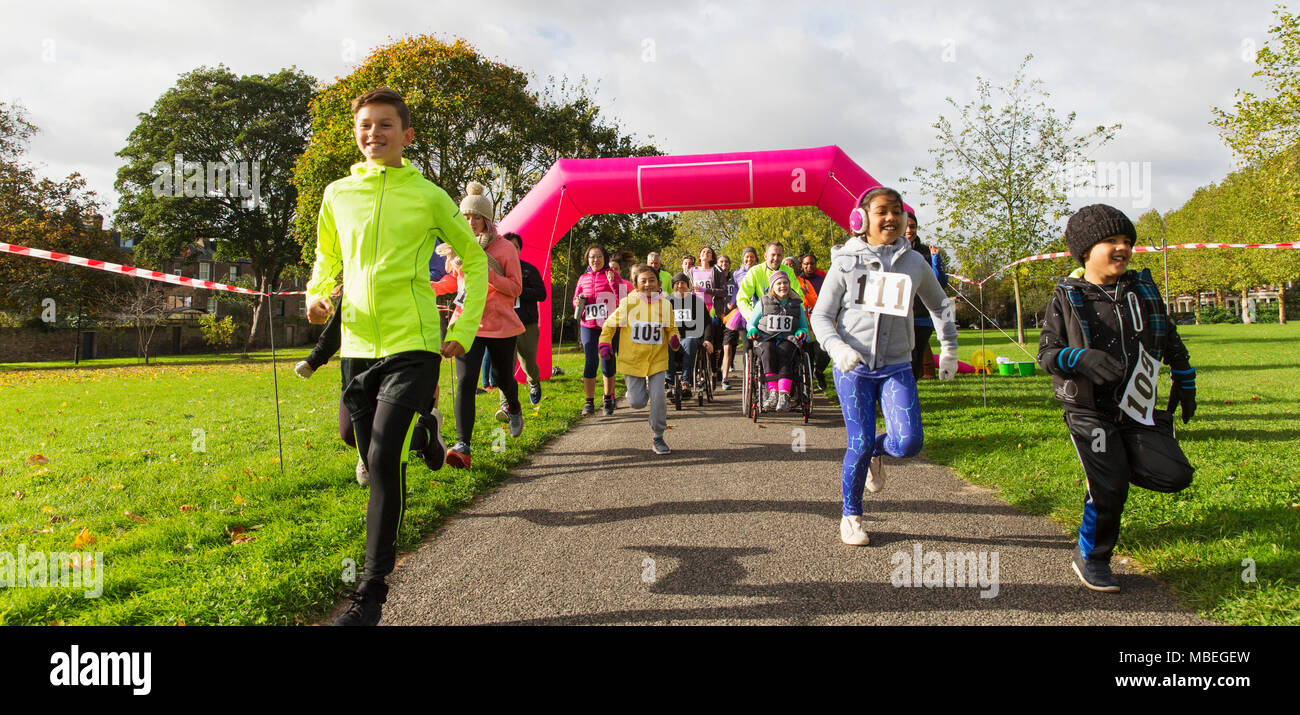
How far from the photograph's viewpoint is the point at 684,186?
36.1 ft

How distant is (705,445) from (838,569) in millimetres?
3550

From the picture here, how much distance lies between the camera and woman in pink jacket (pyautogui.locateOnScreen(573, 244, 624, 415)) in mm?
9539

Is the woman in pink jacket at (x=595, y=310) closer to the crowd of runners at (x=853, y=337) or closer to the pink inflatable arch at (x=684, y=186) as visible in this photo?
the pink inflatable arch at (x=684, y=186)

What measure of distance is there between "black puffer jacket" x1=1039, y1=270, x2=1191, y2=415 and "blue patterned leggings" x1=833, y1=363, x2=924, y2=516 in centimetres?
76

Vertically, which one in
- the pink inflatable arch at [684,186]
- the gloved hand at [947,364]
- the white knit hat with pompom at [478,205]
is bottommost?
the gloved hand at [947,364]

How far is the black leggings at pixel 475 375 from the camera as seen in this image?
550 cm

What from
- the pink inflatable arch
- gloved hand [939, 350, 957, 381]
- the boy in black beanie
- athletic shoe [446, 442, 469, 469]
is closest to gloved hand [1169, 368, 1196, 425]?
the boy in black beanie

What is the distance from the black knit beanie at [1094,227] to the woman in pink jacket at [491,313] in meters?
3.87

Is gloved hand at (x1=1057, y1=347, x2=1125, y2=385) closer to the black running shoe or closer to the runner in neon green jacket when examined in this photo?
the runner in neon green jacket

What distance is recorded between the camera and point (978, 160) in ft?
91.5

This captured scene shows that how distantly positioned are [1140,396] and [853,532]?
153 cm

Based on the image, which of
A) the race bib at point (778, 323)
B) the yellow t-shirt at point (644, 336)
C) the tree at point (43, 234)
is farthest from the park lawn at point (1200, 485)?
the tree at point (43, 234)
